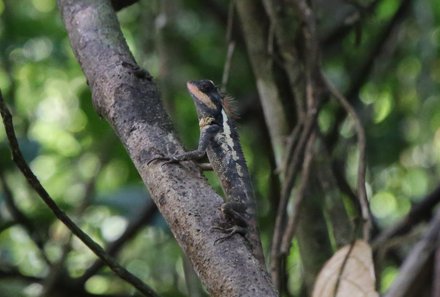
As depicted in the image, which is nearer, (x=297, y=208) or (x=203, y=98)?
A: (x=297, y=208)

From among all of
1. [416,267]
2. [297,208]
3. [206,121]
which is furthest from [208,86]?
[416,267]

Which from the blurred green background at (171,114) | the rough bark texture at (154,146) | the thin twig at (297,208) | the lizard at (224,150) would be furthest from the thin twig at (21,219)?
the rough bark texture at (154,146)

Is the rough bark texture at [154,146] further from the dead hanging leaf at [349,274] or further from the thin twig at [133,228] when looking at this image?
the thin twig at [133,228]

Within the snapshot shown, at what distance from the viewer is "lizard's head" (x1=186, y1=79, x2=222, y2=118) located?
2.78m

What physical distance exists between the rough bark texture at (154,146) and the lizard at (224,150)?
120 millimetres

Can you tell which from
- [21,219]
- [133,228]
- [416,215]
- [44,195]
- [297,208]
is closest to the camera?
[44,195]

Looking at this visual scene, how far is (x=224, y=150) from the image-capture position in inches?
99.2

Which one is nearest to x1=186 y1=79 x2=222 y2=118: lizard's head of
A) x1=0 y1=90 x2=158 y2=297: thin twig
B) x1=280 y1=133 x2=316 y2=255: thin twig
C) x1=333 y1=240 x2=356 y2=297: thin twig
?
x1=280 y1=133 x2=316 y2=255: thin twig

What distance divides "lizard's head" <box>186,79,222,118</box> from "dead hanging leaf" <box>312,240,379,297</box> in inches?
25.0

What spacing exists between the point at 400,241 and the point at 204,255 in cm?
188

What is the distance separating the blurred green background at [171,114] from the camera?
3.79m

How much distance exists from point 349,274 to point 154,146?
3.38 feet

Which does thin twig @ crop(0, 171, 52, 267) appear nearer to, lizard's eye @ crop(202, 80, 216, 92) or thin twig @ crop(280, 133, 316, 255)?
lizard's eye @ crop(202, 80, 216, 92)

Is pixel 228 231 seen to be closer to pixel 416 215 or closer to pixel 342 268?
pixel 342 268
